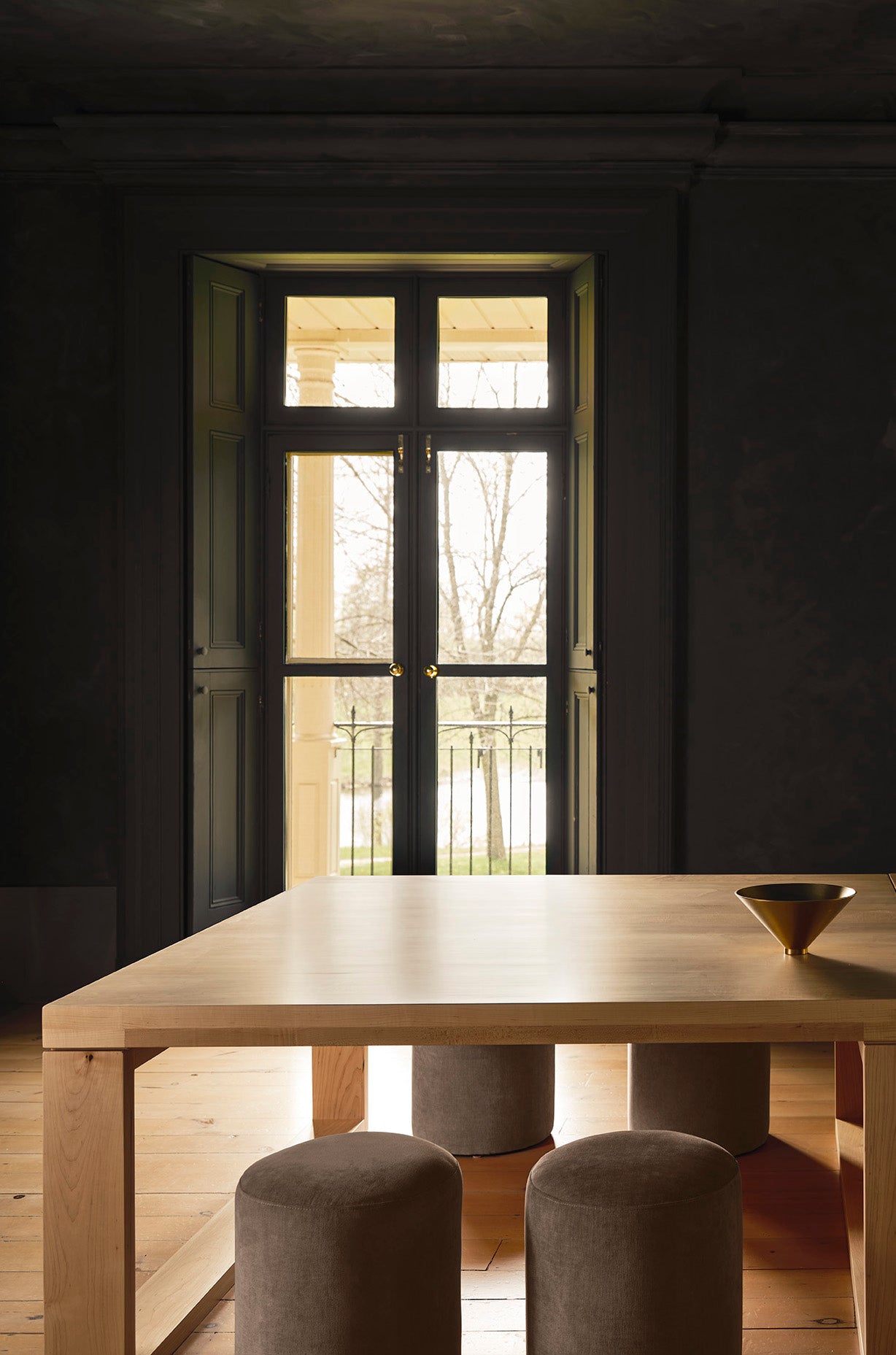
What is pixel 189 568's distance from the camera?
4.23 metres

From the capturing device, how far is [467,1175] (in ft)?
8.75

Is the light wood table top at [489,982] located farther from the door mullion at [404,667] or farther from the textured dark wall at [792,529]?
the door mullion at [404,667]

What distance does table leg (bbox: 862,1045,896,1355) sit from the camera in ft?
5.12

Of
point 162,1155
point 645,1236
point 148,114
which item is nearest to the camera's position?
point 645,1236

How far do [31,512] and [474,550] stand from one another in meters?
1.72

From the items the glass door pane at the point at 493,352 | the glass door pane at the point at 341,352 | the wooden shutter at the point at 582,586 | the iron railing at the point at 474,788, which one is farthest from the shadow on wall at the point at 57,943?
the glass door pane at the point at 493,352

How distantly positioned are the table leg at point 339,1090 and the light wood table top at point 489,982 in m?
0.78

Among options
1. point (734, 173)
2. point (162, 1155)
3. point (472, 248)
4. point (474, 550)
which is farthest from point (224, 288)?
point (162, 1155)

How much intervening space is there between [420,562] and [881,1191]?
10.7 feet

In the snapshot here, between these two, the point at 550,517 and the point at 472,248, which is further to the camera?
the point at 550,517

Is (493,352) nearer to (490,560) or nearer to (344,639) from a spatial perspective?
(490,560)

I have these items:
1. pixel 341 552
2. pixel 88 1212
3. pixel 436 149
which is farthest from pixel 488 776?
pixel 88 1212

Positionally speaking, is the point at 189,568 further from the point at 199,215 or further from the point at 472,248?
the point at 472,248

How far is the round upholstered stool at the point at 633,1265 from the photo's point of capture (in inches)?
64.1
